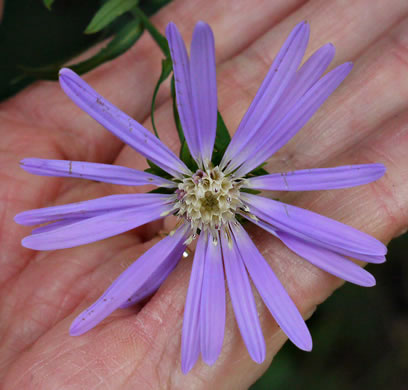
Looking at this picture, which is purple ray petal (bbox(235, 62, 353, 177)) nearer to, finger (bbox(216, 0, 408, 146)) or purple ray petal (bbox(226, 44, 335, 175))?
purple ray petal (bbox(226, 44, 335, 175))

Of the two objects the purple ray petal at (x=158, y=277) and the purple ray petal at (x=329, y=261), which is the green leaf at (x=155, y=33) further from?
the purple ray petal at (x=329, y=261)

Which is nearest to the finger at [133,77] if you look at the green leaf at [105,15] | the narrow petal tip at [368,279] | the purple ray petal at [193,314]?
the green leaf at [105,15]

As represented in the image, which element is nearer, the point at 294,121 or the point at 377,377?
the point at 294,121

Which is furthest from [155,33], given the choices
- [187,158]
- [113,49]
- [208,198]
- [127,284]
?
[127,284]

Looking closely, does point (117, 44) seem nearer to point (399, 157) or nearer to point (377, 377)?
point (399, 157)

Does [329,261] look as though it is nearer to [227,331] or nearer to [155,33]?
[227,331]

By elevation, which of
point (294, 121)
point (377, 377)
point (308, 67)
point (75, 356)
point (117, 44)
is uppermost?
point (308, 67)

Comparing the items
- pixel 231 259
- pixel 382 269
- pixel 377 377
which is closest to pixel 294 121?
pixel 231 259

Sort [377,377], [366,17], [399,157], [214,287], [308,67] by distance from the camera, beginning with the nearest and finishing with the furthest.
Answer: [308,67], [214,287], [399,157], [366,17], [377,377]
